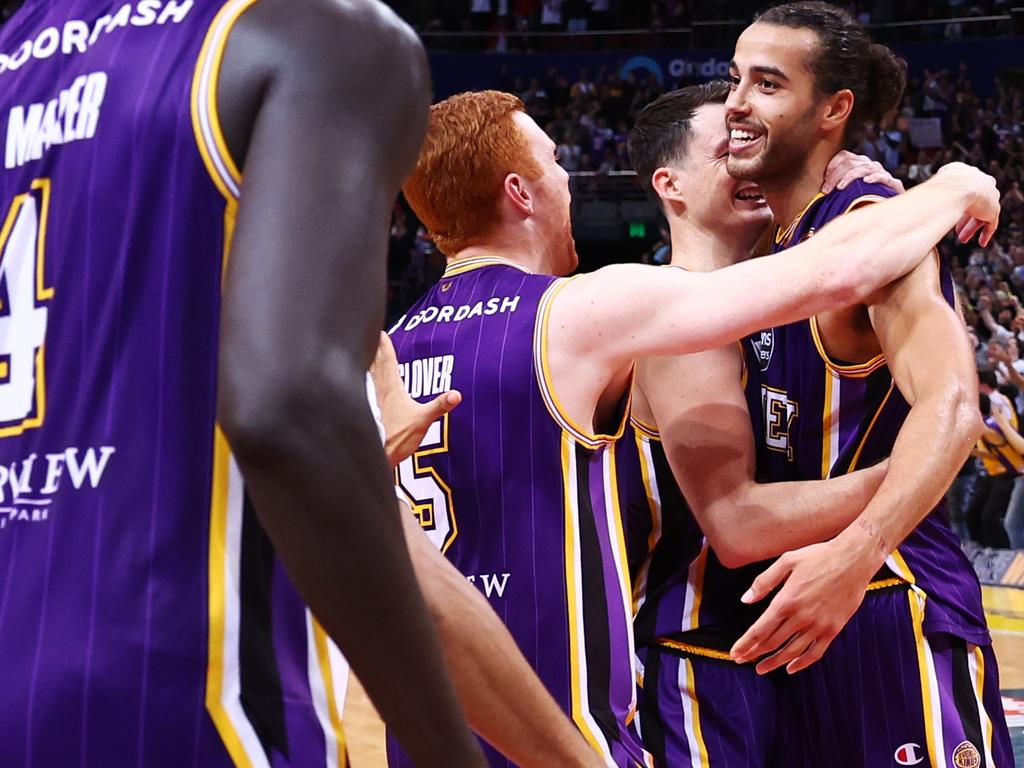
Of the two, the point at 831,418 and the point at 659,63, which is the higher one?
the point at 659,63

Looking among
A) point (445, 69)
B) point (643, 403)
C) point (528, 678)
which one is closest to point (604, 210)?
point (445, 69)

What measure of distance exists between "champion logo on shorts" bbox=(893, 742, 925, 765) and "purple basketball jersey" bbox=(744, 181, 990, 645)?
11.5 inches

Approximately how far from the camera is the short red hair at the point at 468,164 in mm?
3400

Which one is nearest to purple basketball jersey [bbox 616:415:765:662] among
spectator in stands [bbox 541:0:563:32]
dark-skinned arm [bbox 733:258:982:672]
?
dark-skinned arm [bbox 733:258:982:672]

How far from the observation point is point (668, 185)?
4285mm

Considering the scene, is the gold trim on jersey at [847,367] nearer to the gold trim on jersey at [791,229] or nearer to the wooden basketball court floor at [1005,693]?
the gold trim on jersey at [791,229]

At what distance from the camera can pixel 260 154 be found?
132cm

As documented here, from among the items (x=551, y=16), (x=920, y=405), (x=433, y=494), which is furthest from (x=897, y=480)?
(x=551, y=16)

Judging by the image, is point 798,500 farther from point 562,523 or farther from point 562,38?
point 562,38

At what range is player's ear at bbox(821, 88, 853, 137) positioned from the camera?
4078 mm

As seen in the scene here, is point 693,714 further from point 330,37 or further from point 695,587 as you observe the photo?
point 330,37

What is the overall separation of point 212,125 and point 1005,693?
25.5ft

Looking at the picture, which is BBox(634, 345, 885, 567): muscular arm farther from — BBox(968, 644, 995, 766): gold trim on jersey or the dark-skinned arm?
BBox(968, 644, 995, 766): gold trim on jersey

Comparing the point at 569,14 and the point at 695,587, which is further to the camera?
the point at 569,14
